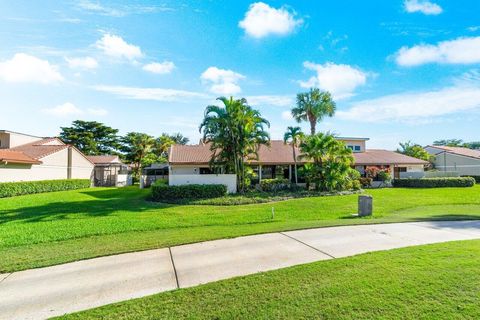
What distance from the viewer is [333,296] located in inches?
168

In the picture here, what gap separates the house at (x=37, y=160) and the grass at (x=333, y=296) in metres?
26.9

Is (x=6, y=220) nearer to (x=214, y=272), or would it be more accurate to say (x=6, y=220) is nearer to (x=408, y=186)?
(x=214, y=272)

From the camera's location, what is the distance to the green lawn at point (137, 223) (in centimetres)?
770

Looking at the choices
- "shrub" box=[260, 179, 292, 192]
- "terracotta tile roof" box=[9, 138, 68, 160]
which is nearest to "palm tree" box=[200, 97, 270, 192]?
"shrub" box=[260, 179, 292, 192]

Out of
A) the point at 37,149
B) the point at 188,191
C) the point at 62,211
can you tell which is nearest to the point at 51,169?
the point at 37,149

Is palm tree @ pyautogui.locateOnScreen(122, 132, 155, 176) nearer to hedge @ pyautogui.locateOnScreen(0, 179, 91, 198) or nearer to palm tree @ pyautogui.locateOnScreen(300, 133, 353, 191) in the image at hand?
hedge @ pyautogui.locateOnScreen(0, 179, 91, 198)

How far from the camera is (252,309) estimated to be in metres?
4.01

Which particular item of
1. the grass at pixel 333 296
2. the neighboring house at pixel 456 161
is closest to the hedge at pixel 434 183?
the neighboring house at pixel 456 161

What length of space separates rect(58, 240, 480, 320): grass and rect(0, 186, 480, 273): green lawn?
351 cm

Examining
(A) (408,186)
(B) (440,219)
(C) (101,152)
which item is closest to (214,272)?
(B) (440,219)

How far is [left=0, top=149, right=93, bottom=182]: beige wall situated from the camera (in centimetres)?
2467

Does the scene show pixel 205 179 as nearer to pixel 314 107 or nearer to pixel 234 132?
pixel 234 132

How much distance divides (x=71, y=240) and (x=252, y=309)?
7660 mm

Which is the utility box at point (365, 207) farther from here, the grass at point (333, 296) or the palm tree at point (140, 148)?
the palm tree at point (140, 148)
